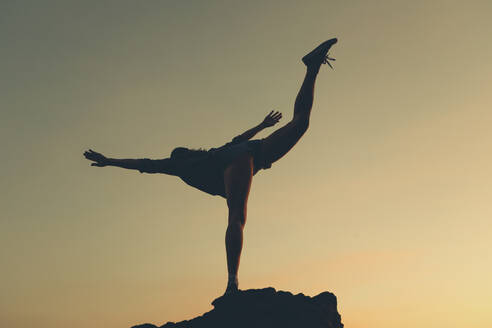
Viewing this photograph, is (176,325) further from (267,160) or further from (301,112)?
(301,112)

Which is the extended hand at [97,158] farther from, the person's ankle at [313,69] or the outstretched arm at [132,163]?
the person's ankle at [313,69]

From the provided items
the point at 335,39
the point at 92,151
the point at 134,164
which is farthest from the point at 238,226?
the point at 335,39

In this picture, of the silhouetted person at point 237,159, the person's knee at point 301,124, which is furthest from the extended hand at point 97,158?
the person's knee at point 301,124

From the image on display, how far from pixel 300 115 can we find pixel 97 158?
2.70 metres

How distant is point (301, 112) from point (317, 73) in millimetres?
577

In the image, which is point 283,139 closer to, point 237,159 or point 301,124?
point 301,124

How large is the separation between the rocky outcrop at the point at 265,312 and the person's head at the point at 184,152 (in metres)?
1.96

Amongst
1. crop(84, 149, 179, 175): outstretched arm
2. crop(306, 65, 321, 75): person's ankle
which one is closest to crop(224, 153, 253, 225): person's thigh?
crop(84, 149, 179, 175): outstretched arm

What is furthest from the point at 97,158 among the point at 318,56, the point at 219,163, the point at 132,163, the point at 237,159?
the point at 318,56

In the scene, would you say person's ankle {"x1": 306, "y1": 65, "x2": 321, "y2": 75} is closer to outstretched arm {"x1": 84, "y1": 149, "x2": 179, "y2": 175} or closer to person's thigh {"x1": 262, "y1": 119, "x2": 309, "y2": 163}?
person's thigh {"x1": 262, "y1": 119, "x2": 309, "y2": 163}

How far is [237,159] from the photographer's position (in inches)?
275

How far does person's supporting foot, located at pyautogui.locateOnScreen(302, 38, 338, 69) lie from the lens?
694 cm

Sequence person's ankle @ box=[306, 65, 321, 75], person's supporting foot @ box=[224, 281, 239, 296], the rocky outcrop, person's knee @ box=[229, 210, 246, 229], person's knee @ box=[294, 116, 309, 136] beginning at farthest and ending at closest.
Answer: person's ankle @ box=[306, 65, 321, 75], person's knee @ box=[294, 116, 309, 136], person's knee @ box=[229, 210, 246, 229], person's supporting foot @ box=[224, 281, 239, 296], the rocky outcrop

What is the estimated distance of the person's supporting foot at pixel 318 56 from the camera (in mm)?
6941
